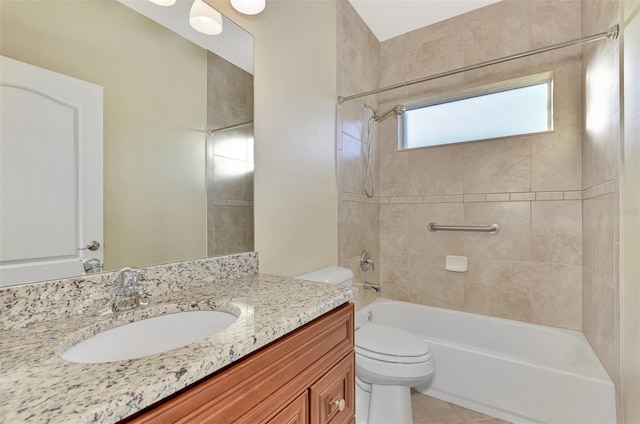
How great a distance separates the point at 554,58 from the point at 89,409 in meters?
2.79

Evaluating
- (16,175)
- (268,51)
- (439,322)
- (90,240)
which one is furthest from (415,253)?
(16,175)

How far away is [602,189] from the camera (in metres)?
1.45

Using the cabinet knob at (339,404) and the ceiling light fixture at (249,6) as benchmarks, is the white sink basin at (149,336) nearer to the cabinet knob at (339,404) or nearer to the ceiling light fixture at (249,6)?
the cabinet knob at (339,404)

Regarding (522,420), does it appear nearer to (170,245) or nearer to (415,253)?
(415,253)

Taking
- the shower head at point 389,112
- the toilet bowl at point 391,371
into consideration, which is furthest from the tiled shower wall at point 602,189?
the shower head at point 389,112

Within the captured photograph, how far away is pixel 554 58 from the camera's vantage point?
6.26 ft

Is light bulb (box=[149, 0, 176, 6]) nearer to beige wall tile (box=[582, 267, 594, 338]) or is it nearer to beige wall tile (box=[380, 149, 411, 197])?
beige wall tile (box=[380, 149, 411, 197])

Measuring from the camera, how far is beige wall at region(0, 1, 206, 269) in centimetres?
74

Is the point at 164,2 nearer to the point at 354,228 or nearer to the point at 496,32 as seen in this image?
the point at 354,228

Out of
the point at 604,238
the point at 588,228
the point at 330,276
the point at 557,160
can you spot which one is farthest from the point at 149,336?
the point at 557,160

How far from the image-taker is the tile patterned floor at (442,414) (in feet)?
5.34

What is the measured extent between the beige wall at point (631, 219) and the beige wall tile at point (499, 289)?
0.78 metres

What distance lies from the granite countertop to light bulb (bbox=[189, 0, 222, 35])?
103 centimetres

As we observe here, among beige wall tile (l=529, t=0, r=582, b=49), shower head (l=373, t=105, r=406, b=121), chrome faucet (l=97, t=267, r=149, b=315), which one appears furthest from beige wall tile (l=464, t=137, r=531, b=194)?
chrome faucet (l=97, t=267, r=149, b=315)
